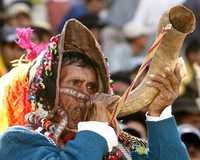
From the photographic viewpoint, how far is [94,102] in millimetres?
5621

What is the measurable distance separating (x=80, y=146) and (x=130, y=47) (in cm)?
617

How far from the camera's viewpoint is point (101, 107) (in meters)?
5.57

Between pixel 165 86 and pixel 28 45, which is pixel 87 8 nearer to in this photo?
pixel 28 45

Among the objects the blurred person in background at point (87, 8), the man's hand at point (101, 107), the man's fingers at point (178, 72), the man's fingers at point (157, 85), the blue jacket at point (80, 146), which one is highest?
the man's fingers at point (178, 72)

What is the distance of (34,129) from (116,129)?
18.3 inches

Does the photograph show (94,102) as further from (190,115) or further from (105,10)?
(105,10)

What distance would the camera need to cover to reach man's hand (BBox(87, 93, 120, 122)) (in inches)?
218

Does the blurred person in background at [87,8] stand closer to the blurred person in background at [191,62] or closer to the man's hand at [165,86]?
the blurred person in background at [191,62]

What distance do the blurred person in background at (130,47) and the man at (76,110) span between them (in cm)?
533

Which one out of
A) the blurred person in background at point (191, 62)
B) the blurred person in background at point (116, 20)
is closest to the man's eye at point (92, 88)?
the blurred person in background at point (191, 62)

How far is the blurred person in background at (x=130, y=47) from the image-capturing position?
11352 mm

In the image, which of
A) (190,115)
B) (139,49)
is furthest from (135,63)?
(190,115)

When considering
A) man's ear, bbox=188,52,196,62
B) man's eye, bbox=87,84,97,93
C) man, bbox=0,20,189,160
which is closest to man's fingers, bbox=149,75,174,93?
man, bbox=0,20,189,160

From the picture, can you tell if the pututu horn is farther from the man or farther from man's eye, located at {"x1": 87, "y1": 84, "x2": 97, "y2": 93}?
man's eye, located at {"x1": 87, "y1": 84, "x2": 97, "y2": 93}
